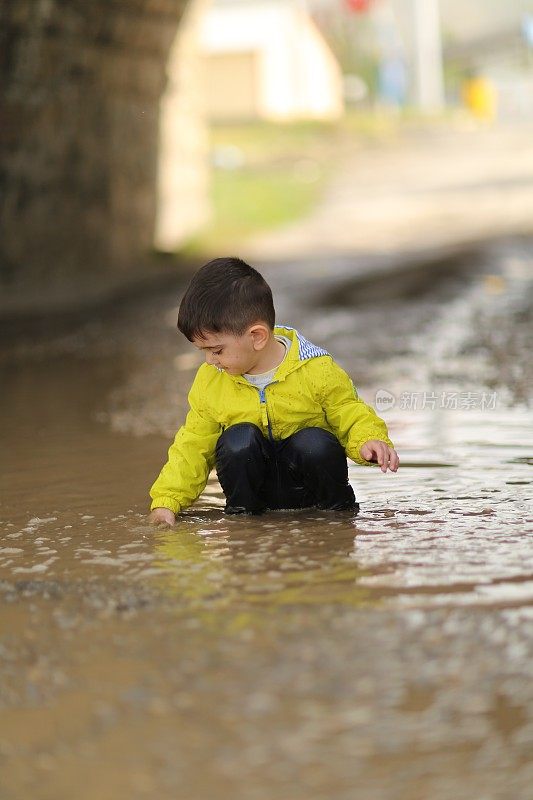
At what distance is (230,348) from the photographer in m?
3.34

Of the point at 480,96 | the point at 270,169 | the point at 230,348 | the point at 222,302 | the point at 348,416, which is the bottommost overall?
the point at 348,416

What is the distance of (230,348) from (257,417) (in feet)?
0.73

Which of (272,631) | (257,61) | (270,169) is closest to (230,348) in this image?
(272,631)

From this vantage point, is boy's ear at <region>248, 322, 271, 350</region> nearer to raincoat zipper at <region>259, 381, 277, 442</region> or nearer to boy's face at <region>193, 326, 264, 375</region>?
boy's face at <region>193, 326, 264, 375</region>

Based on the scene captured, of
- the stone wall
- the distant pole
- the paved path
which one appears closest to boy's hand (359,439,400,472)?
the stone wall

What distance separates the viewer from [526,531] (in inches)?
123

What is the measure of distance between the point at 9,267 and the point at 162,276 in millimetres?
1604

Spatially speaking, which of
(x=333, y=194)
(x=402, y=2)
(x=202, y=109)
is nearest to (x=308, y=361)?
(x=202, y=109)

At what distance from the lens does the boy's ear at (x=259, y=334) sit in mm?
3336

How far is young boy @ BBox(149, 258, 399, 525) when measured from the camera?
10.9ft

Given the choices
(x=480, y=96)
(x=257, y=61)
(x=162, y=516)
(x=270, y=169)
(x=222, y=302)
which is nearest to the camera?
(x=222, y=302)
